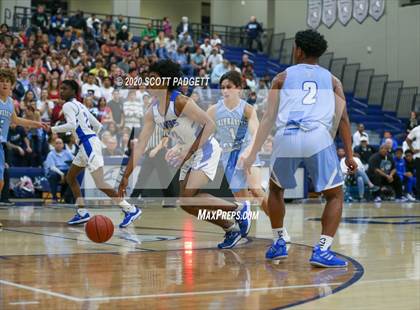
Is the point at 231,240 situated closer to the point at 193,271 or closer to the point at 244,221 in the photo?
the point at 244,221

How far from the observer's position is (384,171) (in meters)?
22.9

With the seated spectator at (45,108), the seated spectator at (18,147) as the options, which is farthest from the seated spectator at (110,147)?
the seated spectator at (18,147)

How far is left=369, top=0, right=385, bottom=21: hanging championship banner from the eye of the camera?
32.3m

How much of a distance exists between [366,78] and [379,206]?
46.6ft

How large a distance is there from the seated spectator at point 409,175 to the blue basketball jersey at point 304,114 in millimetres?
15958

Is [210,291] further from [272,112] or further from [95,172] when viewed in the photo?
[95,172]

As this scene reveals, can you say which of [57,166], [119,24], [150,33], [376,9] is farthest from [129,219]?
[376,9]

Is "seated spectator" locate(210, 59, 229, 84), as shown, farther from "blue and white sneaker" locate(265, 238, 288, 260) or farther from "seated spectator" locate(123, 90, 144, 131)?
"blue and white sneaker" locate(265, 238, 288, 260)

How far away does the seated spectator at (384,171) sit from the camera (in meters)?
22.7

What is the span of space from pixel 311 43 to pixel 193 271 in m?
2.48

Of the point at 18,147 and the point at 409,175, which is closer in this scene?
the point at 18,147

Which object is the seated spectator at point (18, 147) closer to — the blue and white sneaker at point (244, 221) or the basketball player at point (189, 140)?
the basketball player at point (189, 140)

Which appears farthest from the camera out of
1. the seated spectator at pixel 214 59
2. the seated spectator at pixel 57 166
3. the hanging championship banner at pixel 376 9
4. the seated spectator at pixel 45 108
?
the hanging championship banner at pixel 376 9

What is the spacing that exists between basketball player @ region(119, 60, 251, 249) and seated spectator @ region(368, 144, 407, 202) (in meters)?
13.7
